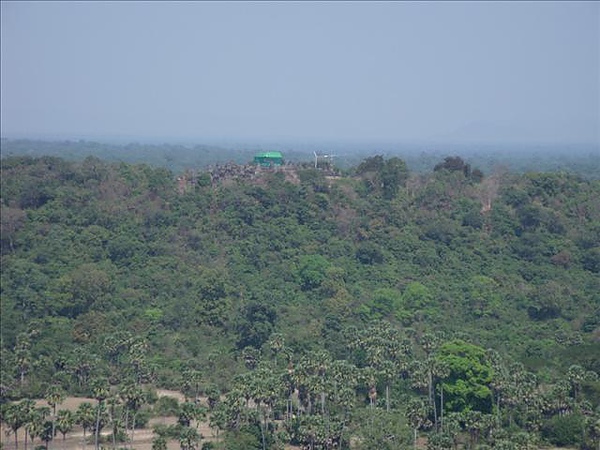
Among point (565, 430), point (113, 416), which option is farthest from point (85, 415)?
point (565, 430)

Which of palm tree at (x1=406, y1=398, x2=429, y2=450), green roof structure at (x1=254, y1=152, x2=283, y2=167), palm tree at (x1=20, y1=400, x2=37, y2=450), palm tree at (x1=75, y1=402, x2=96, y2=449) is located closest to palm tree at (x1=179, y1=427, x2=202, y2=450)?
palm tree at (x1=75, y1=402, x2=96, y2=449)

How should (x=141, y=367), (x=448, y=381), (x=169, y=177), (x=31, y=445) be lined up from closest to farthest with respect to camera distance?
1. (x=31, y=445)
2. (x=448, y=381)
3. (x=141, y=367)
4. (x=169, y=177)

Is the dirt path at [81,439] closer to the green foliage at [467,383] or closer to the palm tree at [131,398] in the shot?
the palm tree at [131,398]

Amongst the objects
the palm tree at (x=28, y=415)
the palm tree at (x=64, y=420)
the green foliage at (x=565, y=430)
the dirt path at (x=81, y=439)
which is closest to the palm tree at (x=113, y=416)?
the dirt path at (x=81, y=439)

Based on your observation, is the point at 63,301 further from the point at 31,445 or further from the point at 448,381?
the point at 448,381

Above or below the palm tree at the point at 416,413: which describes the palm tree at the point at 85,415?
above

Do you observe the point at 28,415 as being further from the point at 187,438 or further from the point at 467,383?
the point at 467,383

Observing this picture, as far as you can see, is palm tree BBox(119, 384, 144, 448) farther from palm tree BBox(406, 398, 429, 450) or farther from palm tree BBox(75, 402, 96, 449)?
palm tree BBox(406, 398, 429, 450)

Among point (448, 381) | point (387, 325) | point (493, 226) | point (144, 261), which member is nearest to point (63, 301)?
point (144, 261)
